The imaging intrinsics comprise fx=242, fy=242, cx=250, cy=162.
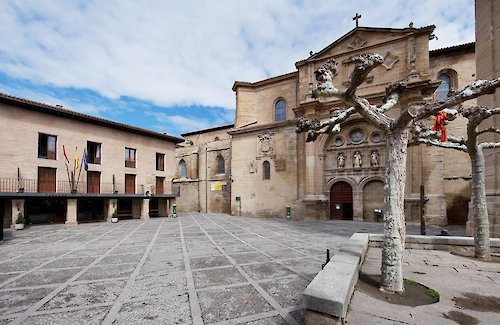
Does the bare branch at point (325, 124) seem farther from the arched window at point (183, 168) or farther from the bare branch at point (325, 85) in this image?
the arched window at point (183, 168)

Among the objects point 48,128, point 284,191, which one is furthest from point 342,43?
point 48,128

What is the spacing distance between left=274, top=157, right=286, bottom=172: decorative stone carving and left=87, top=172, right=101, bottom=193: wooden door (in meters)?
14.8

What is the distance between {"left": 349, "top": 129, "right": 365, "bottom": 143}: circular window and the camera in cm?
1953

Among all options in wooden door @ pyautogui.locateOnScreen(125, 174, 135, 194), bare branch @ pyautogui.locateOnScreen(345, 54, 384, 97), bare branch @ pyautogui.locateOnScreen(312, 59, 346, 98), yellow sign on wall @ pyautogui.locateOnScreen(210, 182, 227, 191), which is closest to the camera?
bare branch @ pyautogui.locateOnScreen(345, 54, 384, 97)

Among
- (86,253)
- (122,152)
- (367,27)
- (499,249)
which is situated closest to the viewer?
(499,249)

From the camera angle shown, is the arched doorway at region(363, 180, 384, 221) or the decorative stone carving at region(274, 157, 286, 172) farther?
the decorative stone carving at region(274, 157, 286, 172)

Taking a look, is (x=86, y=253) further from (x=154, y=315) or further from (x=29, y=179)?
(x=29, y=179)

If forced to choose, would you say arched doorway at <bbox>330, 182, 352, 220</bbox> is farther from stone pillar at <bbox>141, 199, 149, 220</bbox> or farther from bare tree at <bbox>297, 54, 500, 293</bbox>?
bare tree at <bbox>297, 54, 500, 293</bbox>

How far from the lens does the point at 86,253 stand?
850 centimetres

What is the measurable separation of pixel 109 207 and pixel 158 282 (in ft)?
53.6

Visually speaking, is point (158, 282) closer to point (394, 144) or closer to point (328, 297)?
point (328, 297)

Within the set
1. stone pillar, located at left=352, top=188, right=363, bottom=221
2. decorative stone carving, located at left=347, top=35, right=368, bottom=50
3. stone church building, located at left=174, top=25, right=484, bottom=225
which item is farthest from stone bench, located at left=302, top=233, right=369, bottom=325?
decorative stone carving, located at left=347, top=35, right=368, bottom=50

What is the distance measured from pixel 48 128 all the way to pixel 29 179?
3677mm

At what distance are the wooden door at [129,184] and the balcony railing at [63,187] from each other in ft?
1.32
